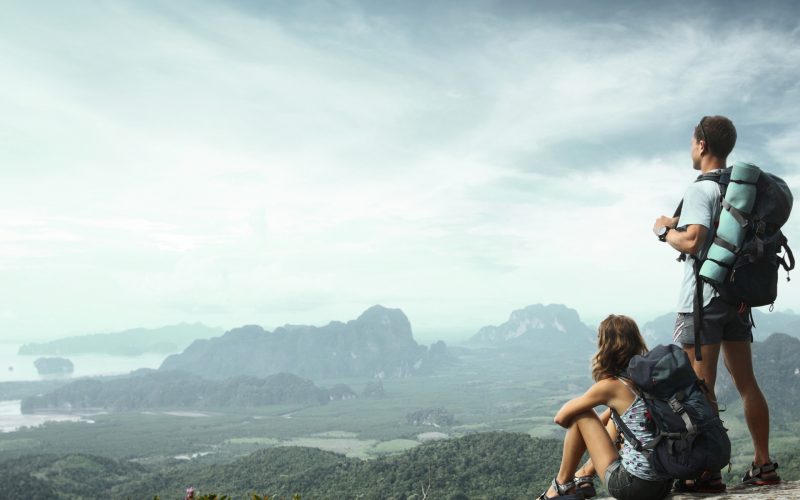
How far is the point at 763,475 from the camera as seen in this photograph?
5398 mm

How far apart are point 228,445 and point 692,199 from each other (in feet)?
638

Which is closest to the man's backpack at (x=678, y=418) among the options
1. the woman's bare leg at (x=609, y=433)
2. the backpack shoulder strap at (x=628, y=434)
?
the backpack shoulder strap at (x=628, y=434)

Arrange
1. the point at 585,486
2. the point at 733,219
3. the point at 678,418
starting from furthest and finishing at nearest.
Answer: the point at 585,486, the point at 733,219, the point at 678,418

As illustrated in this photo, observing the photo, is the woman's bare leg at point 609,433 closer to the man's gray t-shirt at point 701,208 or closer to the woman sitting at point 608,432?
the woman sitting at point 608,432

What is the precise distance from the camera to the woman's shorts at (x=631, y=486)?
15.7 feet

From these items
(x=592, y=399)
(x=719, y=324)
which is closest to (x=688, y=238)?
(x=719, y=324)

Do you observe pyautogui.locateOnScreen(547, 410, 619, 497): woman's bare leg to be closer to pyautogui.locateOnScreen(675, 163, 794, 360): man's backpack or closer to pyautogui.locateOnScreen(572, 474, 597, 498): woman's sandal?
pyautogui.locateOnScreen(572, 474, 597, 498): woman's sandal

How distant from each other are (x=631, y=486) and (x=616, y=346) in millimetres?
1203

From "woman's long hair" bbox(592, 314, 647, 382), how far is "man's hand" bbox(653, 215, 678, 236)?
100 cm

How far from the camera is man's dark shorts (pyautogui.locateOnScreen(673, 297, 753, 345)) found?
514 cm

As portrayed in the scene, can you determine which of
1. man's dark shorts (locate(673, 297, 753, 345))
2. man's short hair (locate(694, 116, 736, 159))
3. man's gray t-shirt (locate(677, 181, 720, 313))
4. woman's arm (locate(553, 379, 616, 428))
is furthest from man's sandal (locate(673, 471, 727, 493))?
man's short hair (locate(694, 116, 736, 159))

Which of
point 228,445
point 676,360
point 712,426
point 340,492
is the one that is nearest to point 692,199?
point 676,360

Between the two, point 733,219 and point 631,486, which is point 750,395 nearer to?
point 631,486

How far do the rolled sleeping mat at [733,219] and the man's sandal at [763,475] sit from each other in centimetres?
200
